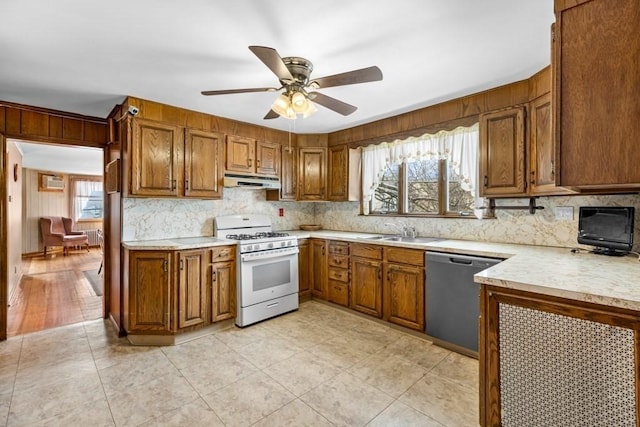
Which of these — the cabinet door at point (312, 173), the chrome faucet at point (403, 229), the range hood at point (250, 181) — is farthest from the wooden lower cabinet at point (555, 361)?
the cabinet door at point (312, 173)

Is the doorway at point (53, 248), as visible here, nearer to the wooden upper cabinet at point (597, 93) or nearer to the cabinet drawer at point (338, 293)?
the cabinet drawer at point (338, 293)

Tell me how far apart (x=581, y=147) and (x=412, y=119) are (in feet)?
7.24

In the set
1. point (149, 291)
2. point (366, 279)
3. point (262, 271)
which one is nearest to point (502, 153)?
point (366, 279)

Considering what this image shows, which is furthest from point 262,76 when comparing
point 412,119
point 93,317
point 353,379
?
point 93,317

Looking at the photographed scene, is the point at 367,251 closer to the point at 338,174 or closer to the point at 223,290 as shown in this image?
the point at 338,174

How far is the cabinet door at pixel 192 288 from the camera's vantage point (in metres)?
2.96

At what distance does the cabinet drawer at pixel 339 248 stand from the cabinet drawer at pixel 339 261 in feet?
0.16

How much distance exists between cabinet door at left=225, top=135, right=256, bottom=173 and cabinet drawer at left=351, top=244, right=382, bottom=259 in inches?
64.8

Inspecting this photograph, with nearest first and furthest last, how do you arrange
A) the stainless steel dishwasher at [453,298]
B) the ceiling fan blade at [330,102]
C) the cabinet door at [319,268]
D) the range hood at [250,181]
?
the ceiling fan blade at [330,102] → the stainless steel dishwasher at [453,298] → the range hood at [250,181] → the cabinet door at [319,268]

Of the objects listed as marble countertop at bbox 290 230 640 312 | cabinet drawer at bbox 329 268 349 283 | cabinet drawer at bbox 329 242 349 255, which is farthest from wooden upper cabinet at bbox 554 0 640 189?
cabinet drawer at bbox 329 268 349 283

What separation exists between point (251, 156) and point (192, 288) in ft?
5.77

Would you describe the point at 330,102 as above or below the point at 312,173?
above

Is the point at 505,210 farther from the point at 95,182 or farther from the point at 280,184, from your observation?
the point at 95,182

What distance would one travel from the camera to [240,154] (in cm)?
379
